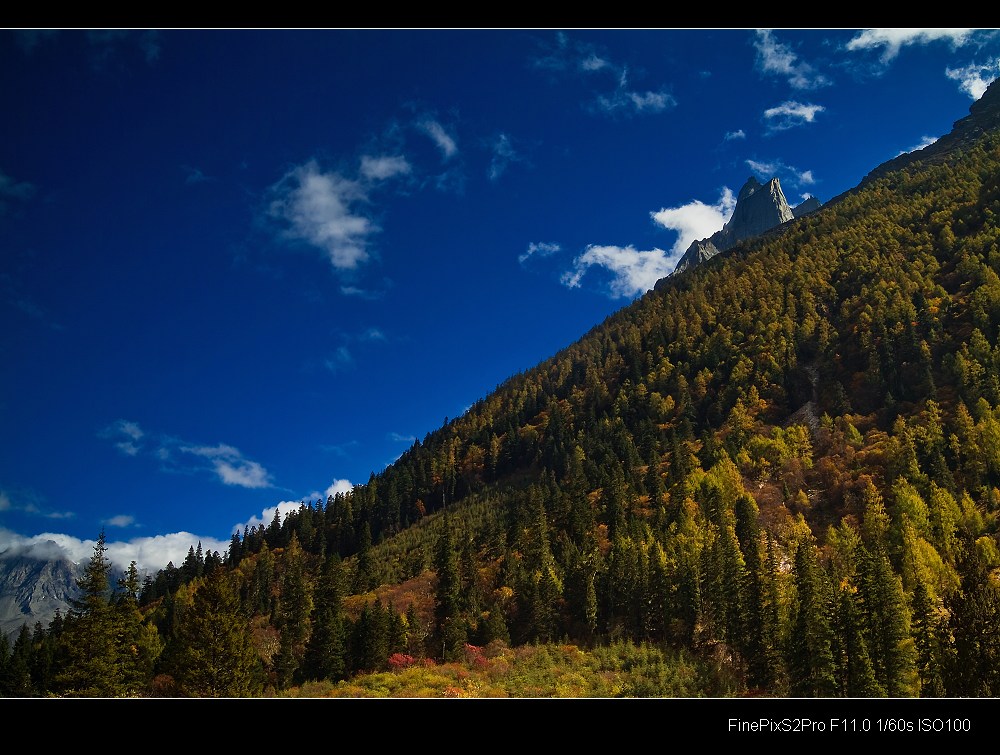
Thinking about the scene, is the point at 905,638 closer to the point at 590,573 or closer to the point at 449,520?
the point at 590,573

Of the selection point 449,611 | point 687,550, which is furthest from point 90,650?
point 687,550

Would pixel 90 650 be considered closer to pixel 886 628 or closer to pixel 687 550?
pixel 886 628

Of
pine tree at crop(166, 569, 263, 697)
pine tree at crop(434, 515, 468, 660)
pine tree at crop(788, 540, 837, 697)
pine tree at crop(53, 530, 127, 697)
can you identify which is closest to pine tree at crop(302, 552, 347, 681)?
pine tree at crop(434, 515, 468, 660)

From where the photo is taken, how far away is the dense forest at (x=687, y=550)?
4938cm

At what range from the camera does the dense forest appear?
49375 mm

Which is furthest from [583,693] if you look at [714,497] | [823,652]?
[714,497]

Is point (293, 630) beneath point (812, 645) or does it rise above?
beneath

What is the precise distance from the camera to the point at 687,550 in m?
81.9

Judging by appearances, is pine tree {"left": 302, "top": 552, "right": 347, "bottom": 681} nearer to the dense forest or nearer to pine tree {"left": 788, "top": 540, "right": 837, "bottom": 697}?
the dense forest
